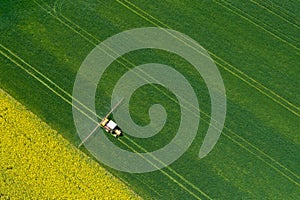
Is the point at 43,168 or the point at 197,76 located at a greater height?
the point at 197,76

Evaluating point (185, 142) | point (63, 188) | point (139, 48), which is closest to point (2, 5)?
point (139, 48)

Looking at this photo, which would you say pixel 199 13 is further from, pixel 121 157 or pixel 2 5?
pixel 2 5

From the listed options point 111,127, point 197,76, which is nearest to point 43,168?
point 111,127

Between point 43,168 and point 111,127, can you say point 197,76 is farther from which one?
point 43,168

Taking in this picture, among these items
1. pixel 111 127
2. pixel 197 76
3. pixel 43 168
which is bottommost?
pixel 43 168

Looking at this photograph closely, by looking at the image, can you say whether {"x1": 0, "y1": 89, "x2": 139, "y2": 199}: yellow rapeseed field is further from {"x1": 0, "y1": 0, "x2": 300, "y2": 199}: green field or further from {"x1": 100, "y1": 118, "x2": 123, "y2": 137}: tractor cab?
{"x1": 100, "y1": 118, "x2": 123, "y2": 137}: tractor cab

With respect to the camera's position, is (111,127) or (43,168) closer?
(43,168)
